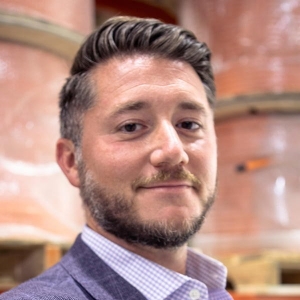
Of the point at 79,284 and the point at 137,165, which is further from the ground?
the point at 137,165

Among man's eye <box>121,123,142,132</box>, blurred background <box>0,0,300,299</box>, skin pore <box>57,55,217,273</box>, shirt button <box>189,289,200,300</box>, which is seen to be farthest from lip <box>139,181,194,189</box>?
blurred background <box>0,0,300,299</box>

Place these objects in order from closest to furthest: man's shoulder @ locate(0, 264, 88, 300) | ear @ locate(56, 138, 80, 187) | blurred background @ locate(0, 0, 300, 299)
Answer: man's shoulder @ locate(0, 264, 88, 300), ear @ locate(56, 138, 80, 187), blurred background @ locate(0, 0, 300, 299)

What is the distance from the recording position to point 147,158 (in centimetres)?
167

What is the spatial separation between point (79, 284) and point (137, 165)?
39cm

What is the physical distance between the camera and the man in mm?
1629

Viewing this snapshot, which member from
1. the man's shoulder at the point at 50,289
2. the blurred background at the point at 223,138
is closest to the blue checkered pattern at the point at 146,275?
the man's shoulder at the point at 50,289

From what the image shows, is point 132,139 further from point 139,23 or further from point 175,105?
point 139,23

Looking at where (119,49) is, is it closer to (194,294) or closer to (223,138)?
(194,294)

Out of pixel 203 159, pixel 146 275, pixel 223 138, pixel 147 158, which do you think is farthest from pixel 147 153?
pixel 223 138

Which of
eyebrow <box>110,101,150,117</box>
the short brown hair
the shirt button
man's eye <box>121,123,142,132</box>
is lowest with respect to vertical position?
the shirt button

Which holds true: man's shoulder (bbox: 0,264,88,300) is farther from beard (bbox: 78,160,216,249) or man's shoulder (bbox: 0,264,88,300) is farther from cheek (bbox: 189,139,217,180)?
cheek (bbox: 189,139,217,180)

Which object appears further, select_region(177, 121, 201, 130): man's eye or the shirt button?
select_region(177, 121, 201, 130): man's eye

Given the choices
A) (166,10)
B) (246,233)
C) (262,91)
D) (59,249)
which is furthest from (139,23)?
(166,10)

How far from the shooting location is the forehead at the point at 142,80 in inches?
69.9
